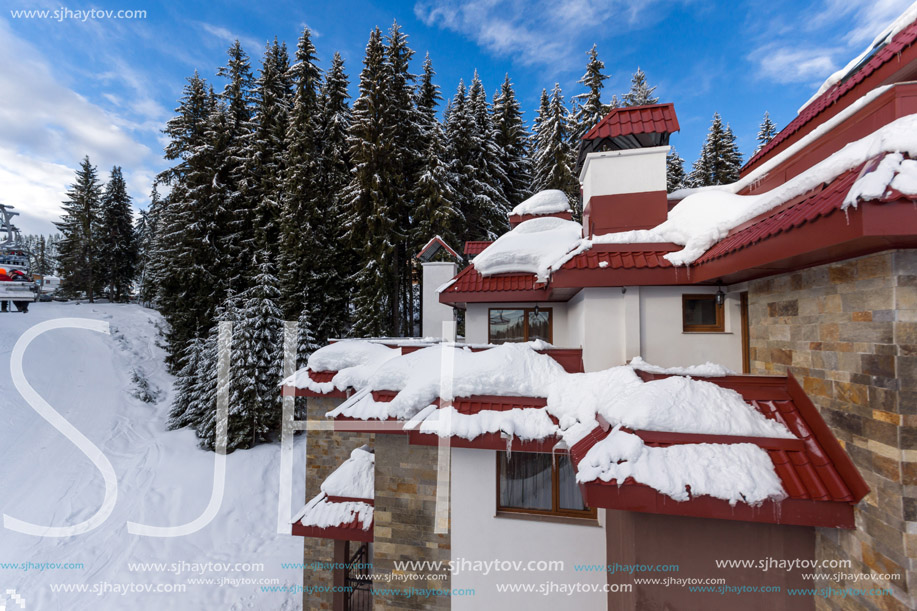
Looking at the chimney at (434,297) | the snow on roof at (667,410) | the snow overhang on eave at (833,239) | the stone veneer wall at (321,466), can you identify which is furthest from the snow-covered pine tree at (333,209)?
the snow overhang on eave at (833,239)

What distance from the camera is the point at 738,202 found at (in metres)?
4.99

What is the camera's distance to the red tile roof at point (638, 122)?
6367mm

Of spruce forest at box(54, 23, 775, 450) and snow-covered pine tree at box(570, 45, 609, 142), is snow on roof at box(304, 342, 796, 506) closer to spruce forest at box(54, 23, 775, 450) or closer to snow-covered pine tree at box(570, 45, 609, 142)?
spruce forest at box(54, 23, 775, 450)

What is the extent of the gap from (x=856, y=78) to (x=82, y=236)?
4114 centimetres

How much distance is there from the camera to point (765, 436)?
297cm

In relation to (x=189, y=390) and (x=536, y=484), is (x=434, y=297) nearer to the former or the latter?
(x=536, y=484)

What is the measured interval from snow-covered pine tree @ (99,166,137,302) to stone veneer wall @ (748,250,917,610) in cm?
4031

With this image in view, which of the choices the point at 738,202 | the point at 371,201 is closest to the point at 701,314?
the point at 738,202

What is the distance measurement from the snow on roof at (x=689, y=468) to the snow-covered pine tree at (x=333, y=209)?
1531 centimetres

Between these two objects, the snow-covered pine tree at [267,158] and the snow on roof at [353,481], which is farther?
the snow-covered pine tree at [267,158]

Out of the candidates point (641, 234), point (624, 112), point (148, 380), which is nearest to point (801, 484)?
point (641, 234)

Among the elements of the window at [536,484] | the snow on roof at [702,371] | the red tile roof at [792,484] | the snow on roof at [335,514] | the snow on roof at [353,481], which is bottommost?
the snow on roof at [335,514]

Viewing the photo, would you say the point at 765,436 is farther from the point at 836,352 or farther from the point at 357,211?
the point at 357,211

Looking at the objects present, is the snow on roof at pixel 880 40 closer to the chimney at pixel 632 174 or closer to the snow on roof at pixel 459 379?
the chimney at pixel 632 174
